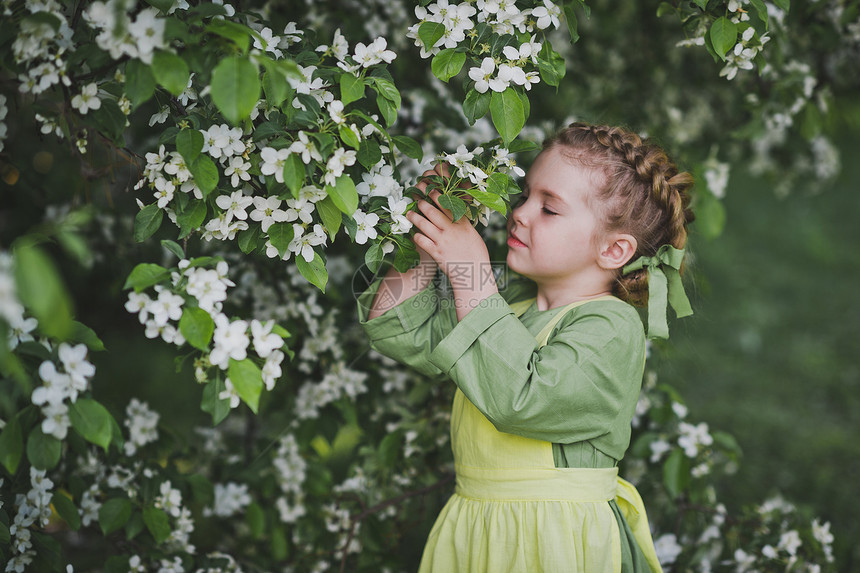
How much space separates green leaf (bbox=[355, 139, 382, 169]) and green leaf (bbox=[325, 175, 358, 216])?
0.11m

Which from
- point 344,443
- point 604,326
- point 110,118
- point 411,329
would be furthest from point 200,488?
point 344,443

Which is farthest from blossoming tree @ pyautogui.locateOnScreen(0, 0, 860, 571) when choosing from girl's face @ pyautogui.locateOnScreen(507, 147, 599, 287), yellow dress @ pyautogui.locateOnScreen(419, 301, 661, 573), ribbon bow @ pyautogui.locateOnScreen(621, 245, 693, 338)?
yellow dress @ pyautogui.locateOnScreen(419, 301, 661, 573)

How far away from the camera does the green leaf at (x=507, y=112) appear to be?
4.95ft

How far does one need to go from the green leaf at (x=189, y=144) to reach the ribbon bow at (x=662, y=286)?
1100 mm

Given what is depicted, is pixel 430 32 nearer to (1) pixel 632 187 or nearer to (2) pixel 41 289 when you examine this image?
(1) pixel 632 187

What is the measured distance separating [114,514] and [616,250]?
157 centimetres

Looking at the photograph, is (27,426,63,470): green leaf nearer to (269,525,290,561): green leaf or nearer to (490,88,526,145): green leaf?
(490,88,526,145): green leaf

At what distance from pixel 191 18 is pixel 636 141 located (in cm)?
115

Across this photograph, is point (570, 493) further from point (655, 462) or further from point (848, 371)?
point (848, 371)

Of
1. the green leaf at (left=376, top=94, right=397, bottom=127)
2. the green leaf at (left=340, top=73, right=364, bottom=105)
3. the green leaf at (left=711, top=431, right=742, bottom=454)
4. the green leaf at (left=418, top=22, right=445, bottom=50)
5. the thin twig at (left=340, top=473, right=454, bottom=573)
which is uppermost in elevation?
the green leaf at (left=418, top=22, right=445, bottom=50)

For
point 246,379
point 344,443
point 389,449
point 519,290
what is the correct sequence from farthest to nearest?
point 344,443, point 389,449, point 519,290, point 246,379

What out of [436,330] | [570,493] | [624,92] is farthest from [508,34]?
[624,92]

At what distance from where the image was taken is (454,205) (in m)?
1.52

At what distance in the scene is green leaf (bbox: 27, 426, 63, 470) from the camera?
1281mm
